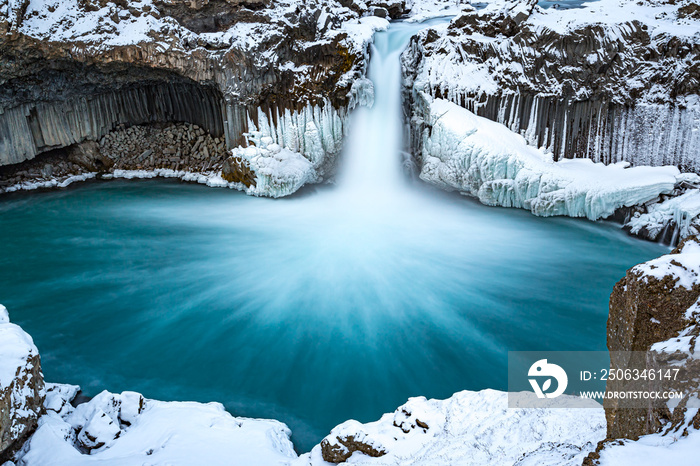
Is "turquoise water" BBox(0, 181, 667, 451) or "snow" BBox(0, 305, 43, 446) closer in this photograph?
"snow" BBox(0, 305, 43, 446)

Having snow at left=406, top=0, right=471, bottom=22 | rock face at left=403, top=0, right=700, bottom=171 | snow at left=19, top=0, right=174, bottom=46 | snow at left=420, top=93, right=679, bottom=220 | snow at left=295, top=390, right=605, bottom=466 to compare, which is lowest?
snow at left=295, top=390, right=605, bottom=466

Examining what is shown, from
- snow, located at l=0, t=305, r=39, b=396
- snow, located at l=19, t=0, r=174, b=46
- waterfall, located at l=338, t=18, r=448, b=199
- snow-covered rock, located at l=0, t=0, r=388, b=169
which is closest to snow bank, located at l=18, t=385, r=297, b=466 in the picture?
snow, located at l=0, t=305, r=39, b=396

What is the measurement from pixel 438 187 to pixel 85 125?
10.1 meters

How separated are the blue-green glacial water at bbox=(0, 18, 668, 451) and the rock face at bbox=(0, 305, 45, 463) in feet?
4.81

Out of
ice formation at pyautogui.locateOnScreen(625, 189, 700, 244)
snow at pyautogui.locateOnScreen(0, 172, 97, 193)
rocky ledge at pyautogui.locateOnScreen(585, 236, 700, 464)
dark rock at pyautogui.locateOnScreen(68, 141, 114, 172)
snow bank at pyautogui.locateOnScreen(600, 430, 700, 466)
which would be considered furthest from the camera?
dark rock at pyautogui.locateOnScreen(68, 141, 114, 172)

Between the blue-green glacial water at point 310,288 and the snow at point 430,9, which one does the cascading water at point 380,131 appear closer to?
the blue-green glacial water at point 310,288

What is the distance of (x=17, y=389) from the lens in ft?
12.9

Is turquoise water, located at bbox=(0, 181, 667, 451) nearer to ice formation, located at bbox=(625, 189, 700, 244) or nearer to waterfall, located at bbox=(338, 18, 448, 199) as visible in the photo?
ice formation, located at bbox=(625, 189, 700, 244)

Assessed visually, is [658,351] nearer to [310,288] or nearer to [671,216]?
[310,288]

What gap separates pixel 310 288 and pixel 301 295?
0.26 m

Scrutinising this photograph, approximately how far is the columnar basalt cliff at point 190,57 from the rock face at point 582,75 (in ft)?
7.89

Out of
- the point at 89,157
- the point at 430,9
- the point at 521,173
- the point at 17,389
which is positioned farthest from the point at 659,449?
the point at 430,9

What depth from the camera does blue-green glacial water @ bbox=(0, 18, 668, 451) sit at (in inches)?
228

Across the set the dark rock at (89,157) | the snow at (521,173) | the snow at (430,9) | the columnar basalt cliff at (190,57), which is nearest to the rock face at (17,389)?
the columnar basalt cliff at (190,57)
